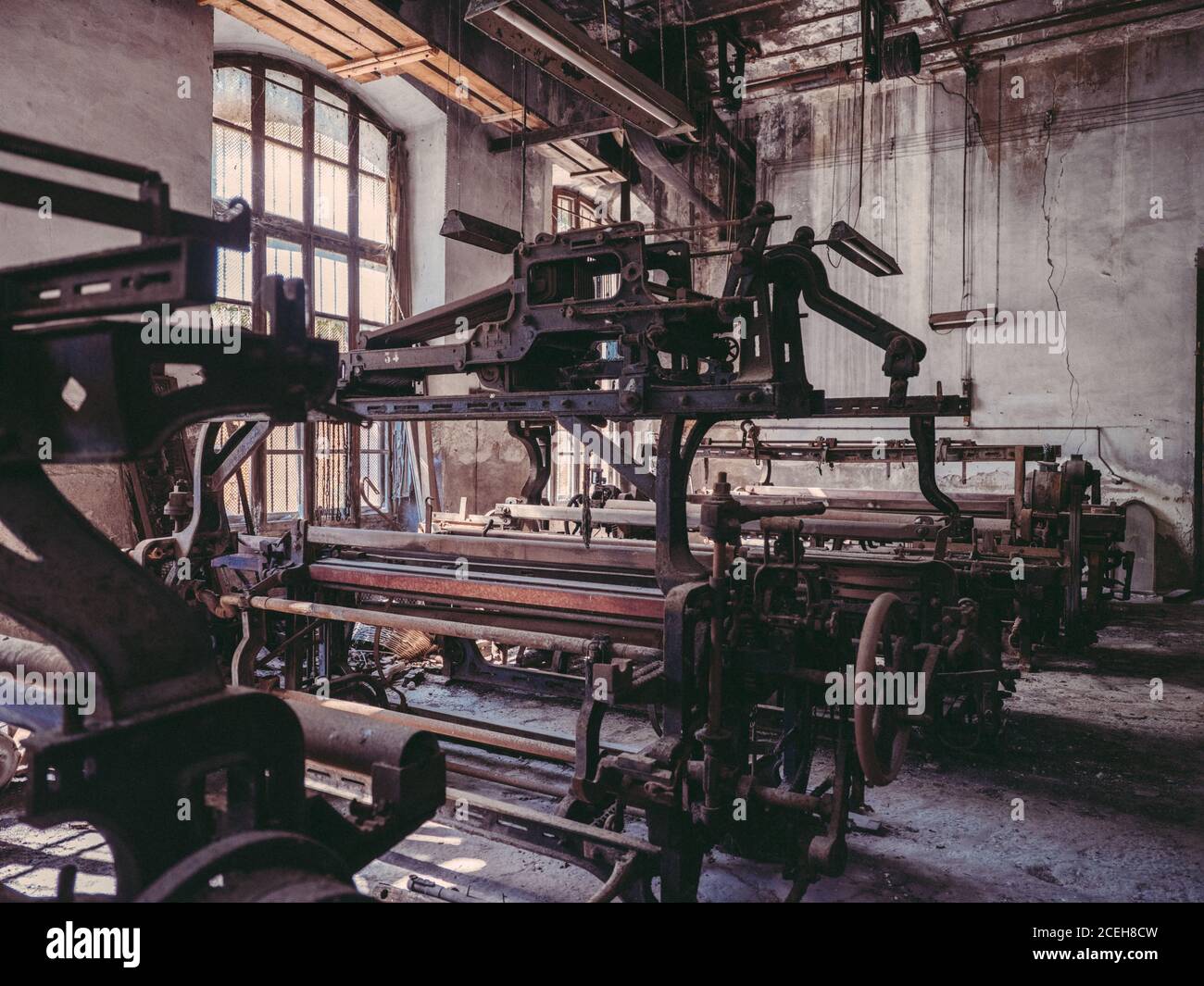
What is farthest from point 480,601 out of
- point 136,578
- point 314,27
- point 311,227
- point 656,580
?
point 311,227

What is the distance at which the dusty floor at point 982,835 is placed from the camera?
9.76 ft

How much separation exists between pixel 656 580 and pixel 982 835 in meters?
1.73

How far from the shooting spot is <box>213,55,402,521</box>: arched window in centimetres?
734

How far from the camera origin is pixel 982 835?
345 cm

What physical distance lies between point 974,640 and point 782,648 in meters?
1.31

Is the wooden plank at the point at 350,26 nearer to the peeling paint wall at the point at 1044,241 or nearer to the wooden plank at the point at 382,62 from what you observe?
the wooden plank at the point at 382,62

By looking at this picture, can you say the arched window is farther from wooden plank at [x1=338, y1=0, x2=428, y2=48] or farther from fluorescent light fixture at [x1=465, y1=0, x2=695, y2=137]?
fluorescent light fixture at [x1=465, y1=0, x2=695, y2=137]

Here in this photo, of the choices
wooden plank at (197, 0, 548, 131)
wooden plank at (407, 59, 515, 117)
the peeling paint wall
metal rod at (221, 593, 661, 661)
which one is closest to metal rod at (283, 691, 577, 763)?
metal rod at (221, 593, 661, 661)

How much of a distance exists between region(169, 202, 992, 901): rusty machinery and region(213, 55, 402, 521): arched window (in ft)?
11.6

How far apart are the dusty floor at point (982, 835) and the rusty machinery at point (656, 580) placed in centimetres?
26

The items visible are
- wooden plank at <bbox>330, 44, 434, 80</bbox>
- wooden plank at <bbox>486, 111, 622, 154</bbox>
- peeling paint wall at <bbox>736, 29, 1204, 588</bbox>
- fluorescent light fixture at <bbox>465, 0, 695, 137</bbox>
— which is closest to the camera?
fluorescent light fixture at <bbox>465, 0, 695, 137</bbox>

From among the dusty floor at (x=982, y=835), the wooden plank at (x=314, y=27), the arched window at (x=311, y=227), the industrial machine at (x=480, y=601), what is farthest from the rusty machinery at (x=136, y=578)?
the wooden plank at (x=314, y=27)

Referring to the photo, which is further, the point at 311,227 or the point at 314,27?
the point at 311,227

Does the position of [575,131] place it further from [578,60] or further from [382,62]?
[578,60]
